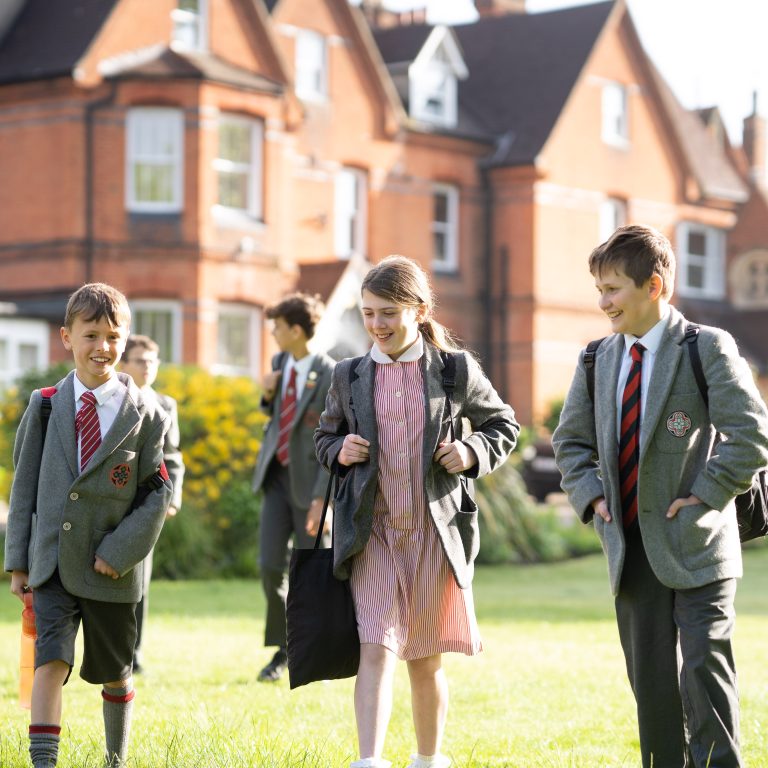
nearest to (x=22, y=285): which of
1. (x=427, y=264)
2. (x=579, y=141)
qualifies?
(x=427, y=264)

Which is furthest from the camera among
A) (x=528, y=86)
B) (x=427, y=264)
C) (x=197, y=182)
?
(x=528, y=86)

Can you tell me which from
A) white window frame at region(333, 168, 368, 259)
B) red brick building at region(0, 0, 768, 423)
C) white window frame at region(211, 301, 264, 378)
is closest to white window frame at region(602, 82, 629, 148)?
red brick building at region(0, 0, 768, 423)

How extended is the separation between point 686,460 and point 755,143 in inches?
1757

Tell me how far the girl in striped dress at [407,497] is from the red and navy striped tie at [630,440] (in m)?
0.59

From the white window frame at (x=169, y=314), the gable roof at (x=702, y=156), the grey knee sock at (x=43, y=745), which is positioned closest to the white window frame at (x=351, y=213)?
the white window frame at (x=169, y=314)

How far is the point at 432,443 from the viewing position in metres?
6.03

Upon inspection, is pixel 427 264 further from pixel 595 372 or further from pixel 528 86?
pixel 595 372

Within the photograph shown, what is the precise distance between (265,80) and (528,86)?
9.71m

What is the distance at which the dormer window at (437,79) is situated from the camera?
36.4m

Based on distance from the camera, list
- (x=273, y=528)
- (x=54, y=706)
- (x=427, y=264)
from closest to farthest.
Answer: (x=54, y=706) < (x=273, y=528) < (x=427, y=264)

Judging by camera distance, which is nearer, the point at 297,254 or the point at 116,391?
the point at 116,391

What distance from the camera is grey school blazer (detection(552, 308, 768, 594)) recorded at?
17.9ft

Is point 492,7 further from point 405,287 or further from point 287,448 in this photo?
point 405,287

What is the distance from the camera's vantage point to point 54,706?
5.93 metres
